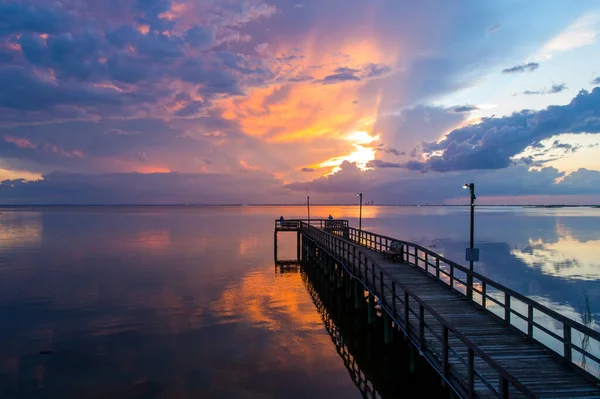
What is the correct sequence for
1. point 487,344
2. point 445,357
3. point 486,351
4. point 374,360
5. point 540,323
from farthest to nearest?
point 540,323, point 374,360, point 487,344, point 486,351, point 445,357

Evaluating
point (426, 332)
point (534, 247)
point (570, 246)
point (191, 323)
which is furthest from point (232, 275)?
point (570, 246)

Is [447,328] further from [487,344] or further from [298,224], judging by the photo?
[298,224]

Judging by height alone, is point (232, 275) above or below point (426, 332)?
below

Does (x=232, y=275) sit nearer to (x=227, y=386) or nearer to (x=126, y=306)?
(x=126, y=306)

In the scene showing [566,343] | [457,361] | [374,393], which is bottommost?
[374,393]

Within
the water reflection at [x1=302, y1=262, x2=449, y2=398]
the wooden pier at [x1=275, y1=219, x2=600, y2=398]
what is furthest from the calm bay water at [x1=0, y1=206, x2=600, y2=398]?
the wooden pier at [x1=275, y1=219, x2=600, y2=398]

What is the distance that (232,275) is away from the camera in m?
29.9

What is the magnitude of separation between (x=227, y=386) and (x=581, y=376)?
29.4 ft

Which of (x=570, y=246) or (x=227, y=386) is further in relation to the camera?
(x=570, y=246)

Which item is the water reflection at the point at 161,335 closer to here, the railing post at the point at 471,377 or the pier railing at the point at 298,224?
the railing post at the point at 471,377

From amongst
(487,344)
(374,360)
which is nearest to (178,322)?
(374,360)

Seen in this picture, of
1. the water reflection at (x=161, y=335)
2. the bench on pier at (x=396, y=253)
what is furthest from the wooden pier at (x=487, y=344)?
the water reflection at (x=161, y=335)

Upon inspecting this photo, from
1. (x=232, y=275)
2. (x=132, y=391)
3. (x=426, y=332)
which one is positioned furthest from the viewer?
(x=232, y=275)

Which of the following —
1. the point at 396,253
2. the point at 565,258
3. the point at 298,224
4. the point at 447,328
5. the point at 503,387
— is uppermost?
the point at 298,224
